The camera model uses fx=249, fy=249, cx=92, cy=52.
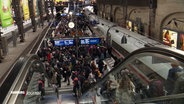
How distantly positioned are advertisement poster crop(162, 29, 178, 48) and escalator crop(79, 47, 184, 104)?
1036 cm

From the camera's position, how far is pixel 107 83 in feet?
26.9

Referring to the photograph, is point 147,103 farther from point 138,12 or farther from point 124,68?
point 138,12

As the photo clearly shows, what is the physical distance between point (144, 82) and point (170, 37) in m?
13.6

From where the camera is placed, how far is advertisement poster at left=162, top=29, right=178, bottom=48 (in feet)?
58.5

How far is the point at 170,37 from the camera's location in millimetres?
18609

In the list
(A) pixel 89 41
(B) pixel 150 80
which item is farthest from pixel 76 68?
(B) pixel 150 80

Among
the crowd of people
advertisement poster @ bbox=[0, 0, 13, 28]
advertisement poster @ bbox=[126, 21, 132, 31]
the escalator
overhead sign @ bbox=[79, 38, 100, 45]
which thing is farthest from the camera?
advertisement poster @ bbox=[126, 21, 132, 31]

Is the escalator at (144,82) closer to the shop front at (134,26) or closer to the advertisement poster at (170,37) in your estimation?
the advertisement poster at (170,37)

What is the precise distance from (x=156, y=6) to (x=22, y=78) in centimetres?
1632

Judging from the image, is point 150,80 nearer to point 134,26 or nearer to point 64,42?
point 64,42

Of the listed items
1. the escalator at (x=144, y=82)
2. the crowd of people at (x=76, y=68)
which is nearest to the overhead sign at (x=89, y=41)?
the crowd of people at (x=76, y=68)

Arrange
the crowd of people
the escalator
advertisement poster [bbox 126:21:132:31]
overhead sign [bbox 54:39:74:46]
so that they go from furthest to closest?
advertisement poster [bbox 126:21:132:31] < overhead sign [bbox 54:39:74:46] < the crowd of people < the escalator

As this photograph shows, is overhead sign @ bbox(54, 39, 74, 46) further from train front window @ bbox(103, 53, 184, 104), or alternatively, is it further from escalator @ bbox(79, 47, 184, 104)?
train front window @ bbox(103, 53, 184, 104)

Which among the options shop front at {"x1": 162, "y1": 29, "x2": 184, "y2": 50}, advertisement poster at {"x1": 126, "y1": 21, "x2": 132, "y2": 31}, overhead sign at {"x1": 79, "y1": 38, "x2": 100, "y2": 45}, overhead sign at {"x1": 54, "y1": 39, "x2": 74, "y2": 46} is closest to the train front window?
overhead sign at {"x1": 54, "y1": 39, "x2": 74, "y2": 46}
